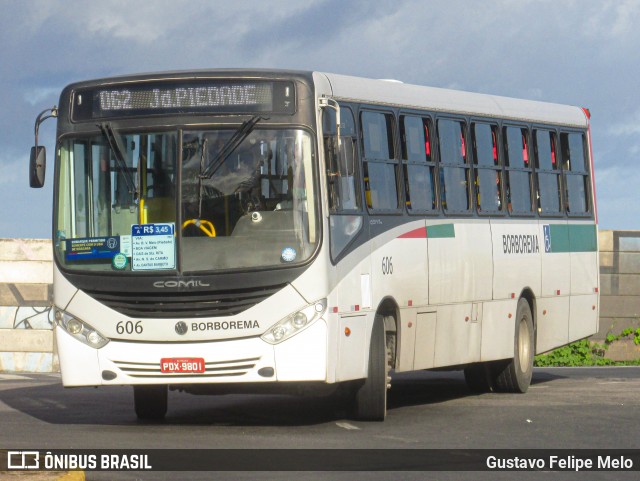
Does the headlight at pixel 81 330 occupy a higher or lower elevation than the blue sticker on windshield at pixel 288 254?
lower

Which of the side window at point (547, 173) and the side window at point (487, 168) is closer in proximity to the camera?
the side window at point (487, 168)

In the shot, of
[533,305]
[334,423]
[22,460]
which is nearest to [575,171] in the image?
[533,305]

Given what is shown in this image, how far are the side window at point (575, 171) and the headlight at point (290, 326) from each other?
778 cm

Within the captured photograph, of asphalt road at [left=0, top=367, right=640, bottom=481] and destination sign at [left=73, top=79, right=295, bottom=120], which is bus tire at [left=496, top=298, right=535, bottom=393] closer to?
asphalt road at [left=0, top=367, right=640, bottom=481]

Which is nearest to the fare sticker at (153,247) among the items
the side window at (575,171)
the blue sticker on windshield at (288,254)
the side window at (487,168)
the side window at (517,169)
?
the blue sticker on windshield at (288,254)

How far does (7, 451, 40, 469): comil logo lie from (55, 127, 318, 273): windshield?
3.00 meters

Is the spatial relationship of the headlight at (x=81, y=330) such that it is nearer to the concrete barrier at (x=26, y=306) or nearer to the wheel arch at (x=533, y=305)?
the wheel arch at (x=533, y=305)

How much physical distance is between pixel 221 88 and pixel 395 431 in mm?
3481

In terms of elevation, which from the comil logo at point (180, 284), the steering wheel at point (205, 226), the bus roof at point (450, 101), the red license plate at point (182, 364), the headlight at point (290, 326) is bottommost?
the red license plate at point (182, 364)

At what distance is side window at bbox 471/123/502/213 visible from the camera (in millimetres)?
18125

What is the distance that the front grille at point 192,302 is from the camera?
13883 mm

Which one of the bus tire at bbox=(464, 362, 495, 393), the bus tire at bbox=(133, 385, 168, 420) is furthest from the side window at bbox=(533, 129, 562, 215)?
the bus tire at bbox=(133, 385, 168, 420)

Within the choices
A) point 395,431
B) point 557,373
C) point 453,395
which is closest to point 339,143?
point 395,431

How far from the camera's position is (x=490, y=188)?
1844 cm
